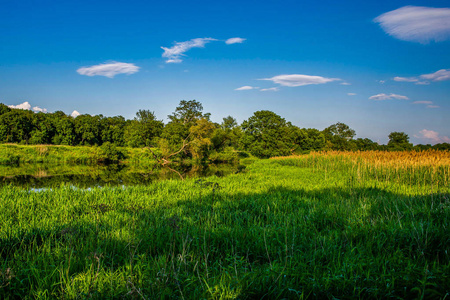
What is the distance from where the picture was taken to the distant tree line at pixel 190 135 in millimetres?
44672

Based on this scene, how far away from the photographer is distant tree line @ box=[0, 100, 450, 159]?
44672mm

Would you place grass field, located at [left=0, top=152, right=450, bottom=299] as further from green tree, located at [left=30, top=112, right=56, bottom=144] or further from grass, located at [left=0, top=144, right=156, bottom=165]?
green tree, located at [left=30, top=112, right=56, bottom=144]

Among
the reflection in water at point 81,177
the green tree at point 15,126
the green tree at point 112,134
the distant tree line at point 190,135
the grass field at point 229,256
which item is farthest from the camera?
the green tree at point 112,134

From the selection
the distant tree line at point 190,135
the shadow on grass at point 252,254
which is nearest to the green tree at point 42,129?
the distant tree line at point 190,135

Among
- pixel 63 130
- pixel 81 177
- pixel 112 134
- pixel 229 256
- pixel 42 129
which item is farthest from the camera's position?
pixel 112 134

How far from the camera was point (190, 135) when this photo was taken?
44.9m

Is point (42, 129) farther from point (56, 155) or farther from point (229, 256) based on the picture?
point (229, 256)

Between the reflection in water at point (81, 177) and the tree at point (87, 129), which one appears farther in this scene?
the tree at point (87, 129)

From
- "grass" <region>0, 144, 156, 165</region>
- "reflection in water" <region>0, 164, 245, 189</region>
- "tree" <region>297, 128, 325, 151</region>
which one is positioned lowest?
"reflection in water" <region>0, 164, 245, 189</region>

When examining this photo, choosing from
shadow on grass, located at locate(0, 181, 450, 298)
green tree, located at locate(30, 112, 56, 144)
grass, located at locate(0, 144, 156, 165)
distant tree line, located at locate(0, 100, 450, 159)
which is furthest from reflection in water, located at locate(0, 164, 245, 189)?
green tree, located at locate(30, 112, 56, 144)

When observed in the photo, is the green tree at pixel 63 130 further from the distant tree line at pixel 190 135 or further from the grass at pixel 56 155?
the grass at pixel 56 155

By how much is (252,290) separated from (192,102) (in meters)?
84.7

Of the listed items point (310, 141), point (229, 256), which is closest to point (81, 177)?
point (229, 256)

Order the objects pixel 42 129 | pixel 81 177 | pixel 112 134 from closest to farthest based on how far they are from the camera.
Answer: pixel 81 177
pixel 42 129
pixel 112 134
